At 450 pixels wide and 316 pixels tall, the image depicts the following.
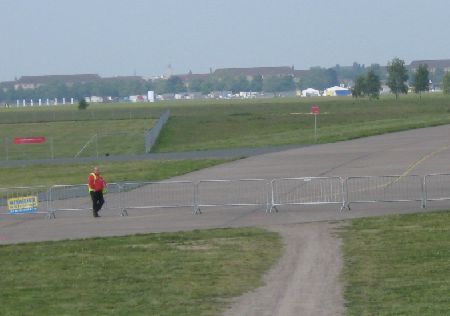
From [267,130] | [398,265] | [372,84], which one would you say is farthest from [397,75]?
[398,265]

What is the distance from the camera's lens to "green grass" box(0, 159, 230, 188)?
4372 cm

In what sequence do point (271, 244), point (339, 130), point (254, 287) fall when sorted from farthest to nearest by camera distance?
point (339, 130) < point (271, 244) < point (254, 287)

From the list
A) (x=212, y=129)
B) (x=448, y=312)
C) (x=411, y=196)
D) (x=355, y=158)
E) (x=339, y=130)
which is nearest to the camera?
(x=448, y=312)

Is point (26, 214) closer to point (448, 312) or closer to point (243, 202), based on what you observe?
point (243, 202)

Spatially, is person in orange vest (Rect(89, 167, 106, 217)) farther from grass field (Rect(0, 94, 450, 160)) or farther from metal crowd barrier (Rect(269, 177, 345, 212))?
grass field (Rect(0, 94, 450, 160))

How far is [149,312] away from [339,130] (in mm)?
52009

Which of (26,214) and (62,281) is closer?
(62,281)

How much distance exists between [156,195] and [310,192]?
16.3ft

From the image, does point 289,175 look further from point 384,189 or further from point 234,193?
point 384,189

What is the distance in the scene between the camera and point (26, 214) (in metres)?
33.2

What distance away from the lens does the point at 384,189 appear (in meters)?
32.2

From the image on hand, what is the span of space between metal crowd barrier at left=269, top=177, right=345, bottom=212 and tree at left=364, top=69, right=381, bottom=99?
143m

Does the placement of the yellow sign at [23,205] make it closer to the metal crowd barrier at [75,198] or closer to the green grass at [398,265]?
the metal crowd barrier at [75,198]

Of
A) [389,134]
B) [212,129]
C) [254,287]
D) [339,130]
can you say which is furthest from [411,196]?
[212,129]
